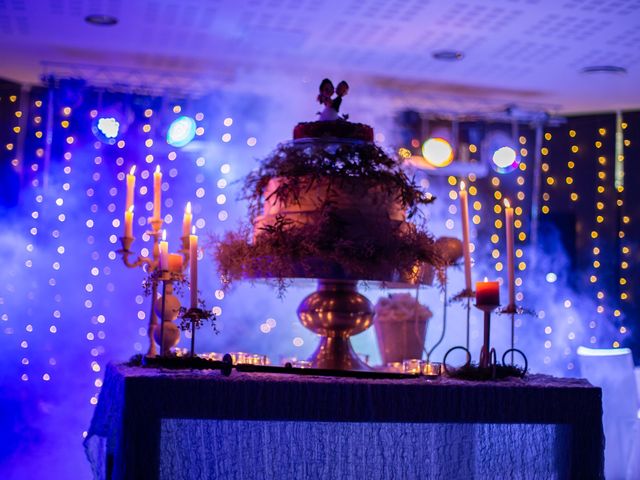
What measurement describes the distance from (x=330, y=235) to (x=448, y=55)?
323 cm

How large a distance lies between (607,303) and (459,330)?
1.14m

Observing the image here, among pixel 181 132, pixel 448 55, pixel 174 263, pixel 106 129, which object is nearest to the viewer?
pixel 174 263

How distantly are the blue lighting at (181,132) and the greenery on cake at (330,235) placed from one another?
11.5 ft

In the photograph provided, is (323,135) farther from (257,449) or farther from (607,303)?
(607,303)

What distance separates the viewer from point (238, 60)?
19.2 feet

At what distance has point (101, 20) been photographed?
5.04m

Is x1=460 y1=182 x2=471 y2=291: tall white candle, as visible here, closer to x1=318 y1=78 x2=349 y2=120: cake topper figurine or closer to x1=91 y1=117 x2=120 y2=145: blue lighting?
x1=318 y1=78 x2=349 y2=120: cake topper figurine

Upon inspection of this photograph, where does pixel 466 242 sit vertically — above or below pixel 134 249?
below

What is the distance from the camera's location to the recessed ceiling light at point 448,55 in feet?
18.3

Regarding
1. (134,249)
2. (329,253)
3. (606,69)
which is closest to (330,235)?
(329,253)

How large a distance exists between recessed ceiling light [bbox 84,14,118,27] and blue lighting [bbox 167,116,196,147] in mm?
1377

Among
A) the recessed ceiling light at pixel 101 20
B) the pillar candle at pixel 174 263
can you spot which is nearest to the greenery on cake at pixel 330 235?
the pillar candle at pixel 174 263

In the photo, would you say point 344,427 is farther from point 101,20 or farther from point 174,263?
point 101,20

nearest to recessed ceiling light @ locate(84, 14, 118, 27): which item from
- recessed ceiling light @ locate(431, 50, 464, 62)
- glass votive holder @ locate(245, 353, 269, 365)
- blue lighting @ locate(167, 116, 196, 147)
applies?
blue lighting @ locate(167, 116, 196, 147)
